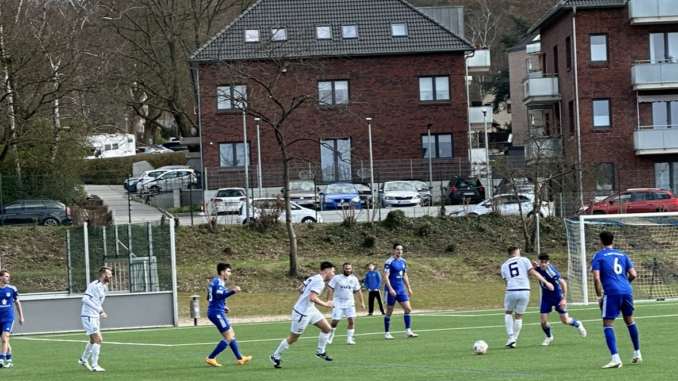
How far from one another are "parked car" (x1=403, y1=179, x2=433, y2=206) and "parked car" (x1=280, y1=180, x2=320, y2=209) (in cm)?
499

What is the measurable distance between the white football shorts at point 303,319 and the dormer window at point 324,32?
42347 mm

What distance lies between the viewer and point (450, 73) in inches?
2270

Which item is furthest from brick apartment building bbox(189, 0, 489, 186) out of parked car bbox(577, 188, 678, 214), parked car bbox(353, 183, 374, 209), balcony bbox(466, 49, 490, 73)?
parked car bbox(577, 188, 678, 214)

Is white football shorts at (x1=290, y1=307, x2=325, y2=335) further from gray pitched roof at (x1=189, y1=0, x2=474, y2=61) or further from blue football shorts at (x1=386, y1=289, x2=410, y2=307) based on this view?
gray pitched roof at (x1=189, y1=0, x2=474, y2=61)

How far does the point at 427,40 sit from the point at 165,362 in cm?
4104

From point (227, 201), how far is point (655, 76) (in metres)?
22.2

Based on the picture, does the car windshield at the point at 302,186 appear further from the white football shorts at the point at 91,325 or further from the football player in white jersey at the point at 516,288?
the white football shorts at the point at 91,325

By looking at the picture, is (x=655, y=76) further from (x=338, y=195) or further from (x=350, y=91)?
(x=338, y=195)

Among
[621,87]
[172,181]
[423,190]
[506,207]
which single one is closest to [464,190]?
[423,190]

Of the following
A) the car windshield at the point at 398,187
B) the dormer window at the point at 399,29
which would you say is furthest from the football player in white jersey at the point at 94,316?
the dormer window at the point at 399,29

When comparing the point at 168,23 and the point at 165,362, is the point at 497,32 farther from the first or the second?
the point at 165,362

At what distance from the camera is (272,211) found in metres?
42.6

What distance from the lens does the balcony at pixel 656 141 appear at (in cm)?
5197

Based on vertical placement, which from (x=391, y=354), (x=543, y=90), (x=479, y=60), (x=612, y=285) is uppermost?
(x=479, y=60)
